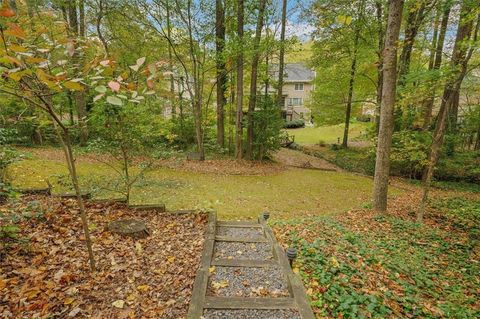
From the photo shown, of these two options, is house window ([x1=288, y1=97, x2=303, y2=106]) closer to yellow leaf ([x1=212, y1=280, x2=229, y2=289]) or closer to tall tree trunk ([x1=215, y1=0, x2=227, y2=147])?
tall tree trunk ([x1=215, y1=0, x2=227, y2=147])

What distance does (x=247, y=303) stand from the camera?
292 cm

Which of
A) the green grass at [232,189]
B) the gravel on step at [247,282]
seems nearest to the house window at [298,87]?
the green grass at [232,189]

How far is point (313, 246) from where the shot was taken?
14.4ft

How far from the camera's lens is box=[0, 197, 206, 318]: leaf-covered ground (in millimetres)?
2650

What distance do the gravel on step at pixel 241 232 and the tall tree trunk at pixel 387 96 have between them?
12.2 feet

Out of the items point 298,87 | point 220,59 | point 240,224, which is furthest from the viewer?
point 298,87

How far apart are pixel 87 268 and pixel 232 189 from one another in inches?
259

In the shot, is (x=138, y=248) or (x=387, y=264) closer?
(x=138, y=248)

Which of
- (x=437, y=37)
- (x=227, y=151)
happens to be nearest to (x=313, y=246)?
(x=227, y=151)

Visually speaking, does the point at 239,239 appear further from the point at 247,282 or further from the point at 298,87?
the point at 298,87

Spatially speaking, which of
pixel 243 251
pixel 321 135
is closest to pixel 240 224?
pixel 243 251

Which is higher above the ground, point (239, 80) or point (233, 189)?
point (239, 80)

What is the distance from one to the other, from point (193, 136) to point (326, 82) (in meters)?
10.8

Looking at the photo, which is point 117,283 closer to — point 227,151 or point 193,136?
point 227,151
